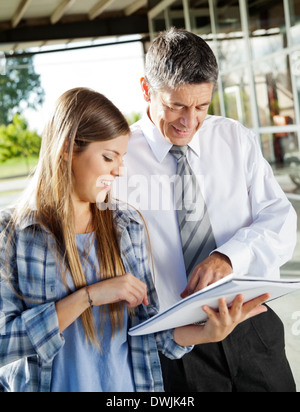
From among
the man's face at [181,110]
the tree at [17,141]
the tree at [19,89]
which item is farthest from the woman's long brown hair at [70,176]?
the tree at [17,141]

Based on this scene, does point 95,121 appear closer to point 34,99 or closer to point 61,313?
point 61,313

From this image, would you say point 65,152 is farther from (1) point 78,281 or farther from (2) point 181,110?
(2) point 181,110

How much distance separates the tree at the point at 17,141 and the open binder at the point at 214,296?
9.66 metres

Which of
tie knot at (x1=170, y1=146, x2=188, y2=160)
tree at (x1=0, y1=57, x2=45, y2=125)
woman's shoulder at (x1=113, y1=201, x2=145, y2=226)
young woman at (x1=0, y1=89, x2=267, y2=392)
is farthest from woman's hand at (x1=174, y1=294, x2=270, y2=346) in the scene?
tree at (x1=0, y1=57, x2=45, y2=125)

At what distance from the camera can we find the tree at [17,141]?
34.2 ft

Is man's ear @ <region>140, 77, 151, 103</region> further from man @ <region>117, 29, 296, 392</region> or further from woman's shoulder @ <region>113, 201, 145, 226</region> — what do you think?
woman's shoulder @ <region>113, 201, 145, 226</region>

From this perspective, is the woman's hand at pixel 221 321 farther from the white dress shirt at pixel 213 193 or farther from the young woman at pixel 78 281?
the white dress shirt at pixel 213 193

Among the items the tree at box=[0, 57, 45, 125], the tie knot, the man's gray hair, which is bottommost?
the tie knot

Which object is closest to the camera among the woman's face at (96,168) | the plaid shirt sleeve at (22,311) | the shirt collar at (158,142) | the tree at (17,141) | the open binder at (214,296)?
the open binder at (214,296)

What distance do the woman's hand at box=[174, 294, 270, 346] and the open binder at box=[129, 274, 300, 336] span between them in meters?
0.01

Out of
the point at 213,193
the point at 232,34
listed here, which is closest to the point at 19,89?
the point at 232,34

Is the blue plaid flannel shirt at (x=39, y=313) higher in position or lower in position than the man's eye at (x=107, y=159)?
lower

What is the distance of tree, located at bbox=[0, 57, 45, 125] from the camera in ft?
33.1
